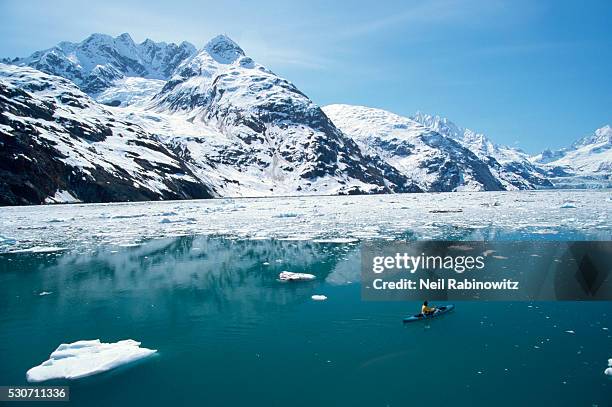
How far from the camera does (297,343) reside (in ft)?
50.0

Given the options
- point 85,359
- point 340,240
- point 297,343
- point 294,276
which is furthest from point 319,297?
point 340,240

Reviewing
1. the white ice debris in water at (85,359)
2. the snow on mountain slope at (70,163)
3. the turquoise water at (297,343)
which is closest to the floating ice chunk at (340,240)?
the turquoise water at (297,343)

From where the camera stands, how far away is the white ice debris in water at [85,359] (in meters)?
12.8

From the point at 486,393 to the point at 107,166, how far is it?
167014 mm

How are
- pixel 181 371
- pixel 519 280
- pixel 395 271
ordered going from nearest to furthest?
pixel 181 371 → pixel 519 280 → pixel 395 271

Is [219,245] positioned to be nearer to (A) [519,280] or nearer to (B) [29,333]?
(B) [29,333]

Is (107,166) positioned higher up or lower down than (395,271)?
higher up

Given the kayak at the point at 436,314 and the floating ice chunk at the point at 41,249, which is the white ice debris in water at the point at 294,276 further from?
the floating ice chunk at the point at 41,249

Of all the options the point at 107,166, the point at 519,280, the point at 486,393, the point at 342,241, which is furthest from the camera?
the point at 107,166

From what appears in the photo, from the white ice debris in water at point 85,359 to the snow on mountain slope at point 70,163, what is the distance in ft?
414

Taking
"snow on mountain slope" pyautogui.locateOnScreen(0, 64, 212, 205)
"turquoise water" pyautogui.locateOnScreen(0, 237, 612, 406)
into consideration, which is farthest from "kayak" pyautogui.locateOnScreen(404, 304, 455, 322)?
"snow on mountain slope" pyautogui.locateOnScreen(0, 64, 212, 205)

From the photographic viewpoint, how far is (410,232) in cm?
4294

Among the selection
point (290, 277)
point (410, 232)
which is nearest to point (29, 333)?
point (290, 277)

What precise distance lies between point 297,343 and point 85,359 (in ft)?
22.9
